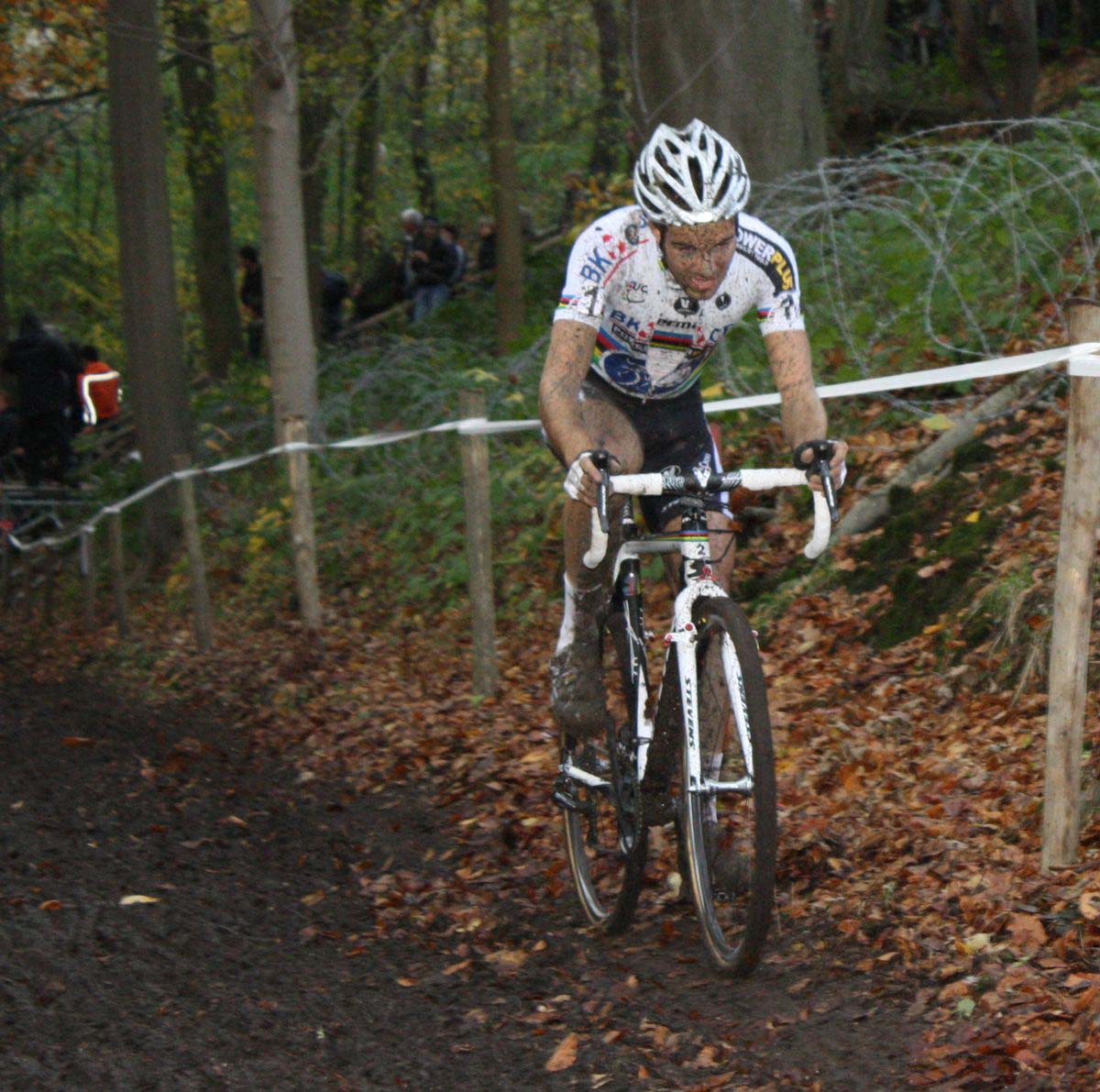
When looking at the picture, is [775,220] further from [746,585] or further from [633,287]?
[633,287]

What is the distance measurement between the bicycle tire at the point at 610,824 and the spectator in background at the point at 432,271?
1519 cm

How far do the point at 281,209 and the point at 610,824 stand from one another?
8515 mm

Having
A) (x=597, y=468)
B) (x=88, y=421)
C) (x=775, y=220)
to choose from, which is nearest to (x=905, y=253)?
(x=775, y=220)

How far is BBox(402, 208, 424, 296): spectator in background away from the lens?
2092cm

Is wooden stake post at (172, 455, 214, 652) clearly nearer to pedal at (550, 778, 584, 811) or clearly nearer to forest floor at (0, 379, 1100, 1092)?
forest floor at (0, 379, 1100, 1092)

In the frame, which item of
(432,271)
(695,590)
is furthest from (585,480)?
(432,271)

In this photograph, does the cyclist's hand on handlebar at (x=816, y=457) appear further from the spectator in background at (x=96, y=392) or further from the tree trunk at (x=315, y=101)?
the spectator in background at (x=96, y=392)

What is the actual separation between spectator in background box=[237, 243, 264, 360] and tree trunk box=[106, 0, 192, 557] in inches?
193

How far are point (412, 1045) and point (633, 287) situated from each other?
243 centimetres

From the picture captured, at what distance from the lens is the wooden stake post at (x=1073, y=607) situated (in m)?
4.23

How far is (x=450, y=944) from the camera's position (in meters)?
5.36

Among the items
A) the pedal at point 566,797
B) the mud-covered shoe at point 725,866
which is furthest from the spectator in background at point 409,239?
the mud-covered shoe at point 725,866


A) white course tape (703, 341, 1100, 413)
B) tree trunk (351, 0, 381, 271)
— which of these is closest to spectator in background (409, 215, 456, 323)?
tree trunk (351, 0, 381, 271)

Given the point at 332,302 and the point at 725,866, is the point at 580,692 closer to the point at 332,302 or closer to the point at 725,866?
the point at 725,866
